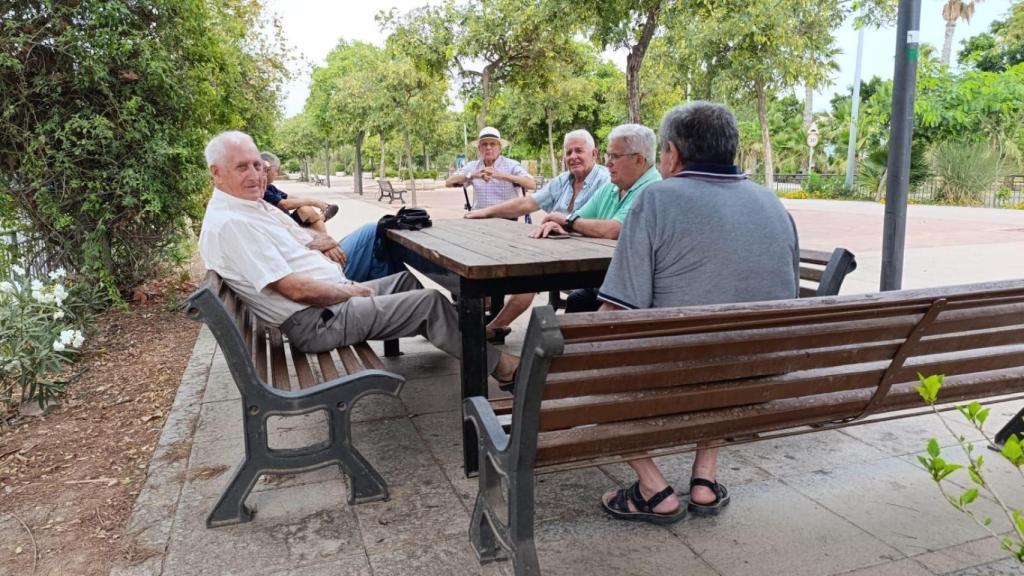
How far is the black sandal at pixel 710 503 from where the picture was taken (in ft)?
8.78

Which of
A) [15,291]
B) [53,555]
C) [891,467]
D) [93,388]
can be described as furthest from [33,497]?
[891,467]

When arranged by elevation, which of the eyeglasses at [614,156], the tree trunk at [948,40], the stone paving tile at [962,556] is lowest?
the stone paving tile at [962,556]

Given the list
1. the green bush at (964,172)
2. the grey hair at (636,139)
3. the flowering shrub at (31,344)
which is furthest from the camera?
the green bush at (964,172)

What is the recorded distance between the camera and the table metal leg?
2910 mm

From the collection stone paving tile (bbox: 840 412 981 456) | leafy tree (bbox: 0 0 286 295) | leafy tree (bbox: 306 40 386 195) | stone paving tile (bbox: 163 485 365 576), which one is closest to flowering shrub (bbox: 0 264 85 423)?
leafy tree (bbox: 0 0 286 295)

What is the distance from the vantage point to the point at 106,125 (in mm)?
5578

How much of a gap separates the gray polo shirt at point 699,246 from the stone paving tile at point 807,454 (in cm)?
101

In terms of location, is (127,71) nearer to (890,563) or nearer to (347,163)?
(890,563)

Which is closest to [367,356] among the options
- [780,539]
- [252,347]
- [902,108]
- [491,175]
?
[252,347]

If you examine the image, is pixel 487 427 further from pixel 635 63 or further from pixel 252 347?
pixel 635 63

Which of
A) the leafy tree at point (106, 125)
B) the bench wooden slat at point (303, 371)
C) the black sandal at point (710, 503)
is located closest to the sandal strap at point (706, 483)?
the black sandal at point (710, 503)

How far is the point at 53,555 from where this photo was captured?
2.58 m

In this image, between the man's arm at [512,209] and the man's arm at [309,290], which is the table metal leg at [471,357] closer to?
the man's arm at [309,290]

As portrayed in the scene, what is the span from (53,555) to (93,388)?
6.75 ft
